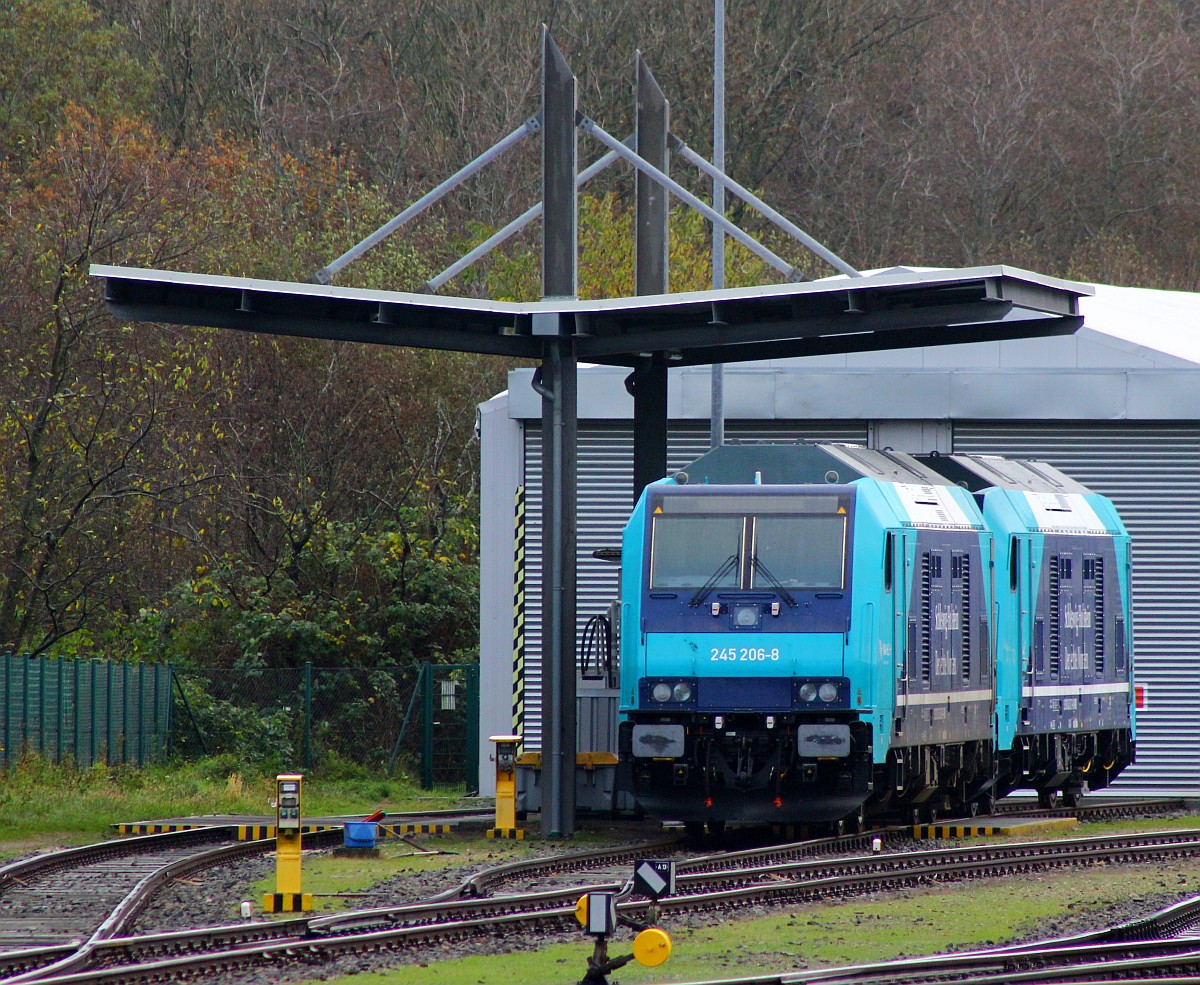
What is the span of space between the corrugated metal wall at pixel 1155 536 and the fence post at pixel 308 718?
9.78 meters

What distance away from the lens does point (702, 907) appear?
46.0ft

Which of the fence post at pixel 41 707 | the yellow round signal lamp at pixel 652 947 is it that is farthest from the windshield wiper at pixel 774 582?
the fence post at pixel 41 707

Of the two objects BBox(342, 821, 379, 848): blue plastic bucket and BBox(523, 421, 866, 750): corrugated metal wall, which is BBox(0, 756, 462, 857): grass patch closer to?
BBox(523, 421, 866, 750): corrugated metal wall

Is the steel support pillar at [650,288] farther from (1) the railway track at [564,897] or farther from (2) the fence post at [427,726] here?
(2) the fence post at [427,726]

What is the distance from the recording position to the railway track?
11.7 metres

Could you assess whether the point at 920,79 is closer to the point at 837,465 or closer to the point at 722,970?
the point at 837,465

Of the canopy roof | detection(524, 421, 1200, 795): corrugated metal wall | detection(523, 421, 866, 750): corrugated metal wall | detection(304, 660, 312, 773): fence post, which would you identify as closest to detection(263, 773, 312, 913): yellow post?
the canopy roof

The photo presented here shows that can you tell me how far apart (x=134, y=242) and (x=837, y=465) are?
18634 millimetres

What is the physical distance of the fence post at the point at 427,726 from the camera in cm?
2933

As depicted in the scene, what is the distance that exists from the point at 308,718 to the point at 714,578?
12.2 m

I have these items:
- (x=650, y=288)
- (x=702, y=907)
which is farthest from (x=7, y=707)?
(x=702, y=907)

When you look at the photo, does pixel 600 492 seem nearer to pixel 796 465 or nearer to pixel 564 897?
pixel 796 465

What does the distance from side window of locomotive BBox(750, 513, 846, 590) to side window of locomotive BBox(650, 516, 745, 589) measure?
205mm

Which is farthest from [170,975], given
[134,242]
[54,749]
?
[134,242]
